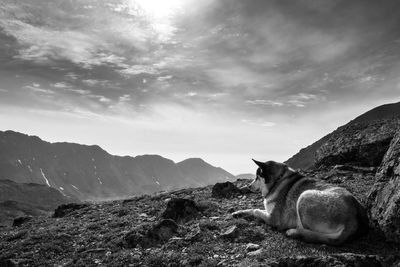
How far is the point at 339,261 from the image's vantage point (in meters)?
9.59

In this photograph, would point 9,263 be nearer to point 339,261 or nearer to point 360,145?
point 339,261

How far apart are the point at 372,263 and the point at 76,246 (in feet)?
43.6

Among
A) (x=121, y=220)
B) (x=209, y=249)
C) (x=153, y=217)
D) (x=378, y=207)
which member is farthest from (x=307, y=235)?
(x=121, y=220)

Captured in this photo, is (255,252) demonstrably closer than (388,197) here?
No

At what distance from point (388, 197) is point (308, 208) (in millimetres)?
2781

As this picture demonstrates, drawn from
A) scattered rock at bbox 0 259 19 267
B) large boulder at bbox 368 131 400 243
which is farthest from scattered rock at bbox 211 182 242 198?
scattered rock at bbox 0 259 19 267

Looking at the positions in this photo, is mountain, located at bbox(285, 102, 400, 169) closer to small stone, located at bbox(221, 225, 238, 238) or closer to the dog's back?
the dog's back

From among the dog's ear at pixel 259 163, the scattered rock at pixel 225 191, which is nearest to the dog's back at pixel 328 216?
the dog's ear at pixel 259 163

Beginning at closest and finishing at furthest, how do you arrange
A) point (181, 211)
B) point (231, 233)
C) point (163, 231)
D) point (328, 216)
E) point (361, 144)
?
point (328, 216) < point (231, 233) < point (163, 231) < point (181, 211) < point (361, 144)

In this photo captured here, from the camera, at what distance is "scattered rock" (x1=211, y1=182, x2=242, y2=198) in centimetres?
2547

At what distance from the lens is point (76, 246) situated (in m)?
17.0

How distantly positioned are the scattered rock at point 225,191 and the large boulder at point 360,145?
424 inches

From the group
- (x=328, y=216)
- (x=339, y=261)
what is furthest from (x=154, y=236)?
(x=339, y=261)

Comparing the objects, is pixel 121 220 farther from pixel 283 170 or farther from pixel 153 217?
pixel 283 170
